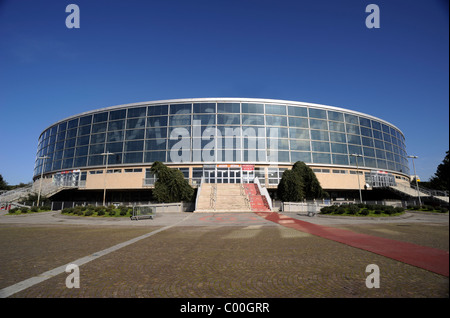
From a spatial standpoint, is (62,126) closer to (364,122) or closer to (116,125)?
(116,125)

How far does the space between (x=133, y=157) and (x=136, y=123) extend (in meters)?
8.09

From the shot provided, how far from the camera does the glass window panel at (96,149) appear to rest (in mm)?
51219

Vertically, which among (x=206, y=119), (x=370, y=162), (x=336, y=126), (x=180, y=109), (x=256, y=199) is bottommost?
(x=256, y=199)

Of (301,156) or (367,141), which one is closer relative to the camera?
(301,156)

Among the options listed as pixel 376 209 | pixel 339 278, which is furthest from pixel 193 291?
pixel 376 209

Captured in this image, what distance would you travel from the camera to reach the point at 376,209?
2202cm

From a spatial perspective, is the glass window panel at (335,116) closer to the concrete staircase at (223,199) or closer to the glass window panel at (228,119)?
the glass window panel at (228,119)

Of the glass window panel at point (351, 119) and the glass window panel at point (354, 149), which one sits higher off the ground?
the glass window panel at point (351, 119)

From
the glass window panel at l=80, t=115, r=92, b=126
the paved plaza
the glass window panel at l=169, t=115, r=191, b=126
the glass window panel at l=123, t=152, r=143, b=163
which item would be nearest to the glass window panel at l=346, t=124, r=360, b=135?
the glass window panel at l=169, t=115, r=191, b=126

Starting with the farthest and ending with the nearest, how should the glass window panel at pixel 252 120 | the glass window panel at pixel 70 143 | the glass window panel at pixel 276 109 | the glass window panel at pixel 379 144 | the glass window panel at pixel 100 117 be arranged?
the glass window panel at pixel 379 144 → the glass window panel at pixel 70 143 → the glass window panel at pixel 100 117 → the glass window panel at pixel 276 109 → the glass window panel at pixel 252 120

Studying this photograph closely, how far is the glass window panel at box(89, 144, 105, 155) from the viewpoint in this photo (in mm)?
51219

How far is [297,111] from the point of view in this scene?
51500 millimetres

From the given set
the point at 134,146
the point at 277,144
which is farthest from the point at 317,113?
the point at 134,146

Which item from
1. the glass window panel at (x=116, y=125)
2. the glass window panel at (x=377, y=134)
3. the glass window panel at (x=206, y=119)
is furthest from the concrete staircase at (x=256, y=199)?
the glass window panel at (x=377, y=134)
